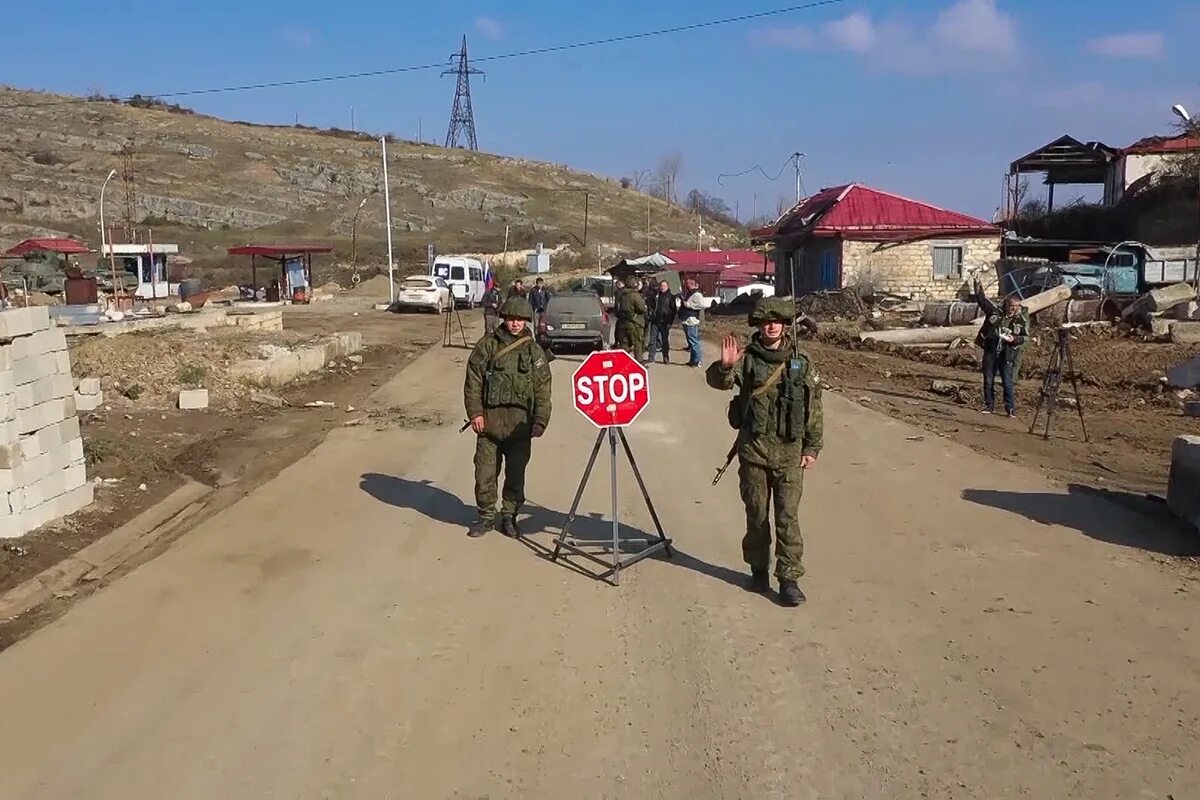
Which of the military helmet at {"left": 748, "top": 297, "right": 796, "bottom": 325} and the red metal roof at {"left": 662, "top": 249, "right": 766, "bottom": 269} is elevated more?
the red metal roof at {"left": 662, "top": 249, "right": 766, "bottom": 269}

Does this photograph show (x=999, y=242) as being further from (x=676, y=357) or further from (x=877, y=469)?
(x=877, y=469)

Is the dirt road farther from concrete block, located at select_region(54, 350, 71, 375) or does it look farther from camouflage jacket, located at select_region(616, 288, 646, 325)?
camouflage jacket, located at select_region(616, 288, 646, 325)

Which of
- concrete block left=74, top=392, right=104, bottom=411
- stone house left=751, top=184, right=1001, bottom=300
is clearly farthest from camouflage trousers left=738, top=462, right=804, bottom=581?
stone house left=751, top=184, right=1001, bottom=300

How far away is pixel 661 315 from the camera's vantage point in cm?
2166

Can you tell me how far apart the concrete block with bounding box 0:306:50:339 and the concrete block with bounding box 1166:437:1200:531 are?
8.77 meters

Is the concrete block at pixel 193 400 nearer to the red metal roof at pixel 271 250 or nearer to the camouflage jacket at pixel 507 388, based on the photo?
the camouflage jacket at pixel 507 388

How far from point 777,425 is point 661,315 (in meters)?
15.2

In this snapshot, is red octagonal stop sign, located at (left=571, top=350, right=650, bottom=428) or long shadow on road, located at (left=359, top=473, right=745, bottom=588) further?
long shadow on road, located at (left=359, top=473, right=745, bottom=588)

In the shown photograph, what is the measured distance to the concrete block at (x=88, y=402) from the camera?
13.8m

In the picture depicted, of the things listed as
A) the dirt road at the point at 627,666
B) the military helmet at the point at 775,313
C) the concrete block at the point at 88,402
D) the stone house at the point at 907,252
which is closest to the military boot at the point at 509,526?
the dirt road at the point at 627,666

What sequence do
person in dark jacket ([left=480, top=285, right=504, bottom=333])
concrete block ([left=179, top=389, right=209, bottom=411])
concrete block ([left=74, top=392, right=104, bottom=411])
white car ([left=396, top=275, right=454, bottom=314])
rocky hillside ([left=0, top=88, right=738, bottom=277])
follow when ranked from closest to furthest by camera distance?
concrete block ([left=74, top=392, right=104, bottom=411])
concrete block ([left=179, top=389, right=209, bottom=411])
person in dark jacket ([left=480, top=285, right=504, bottom=333])
white car ([left=396, top=275, right=454, bottom=314])
rocky hillside ([left=0, top=88, right=738, bottom=277])

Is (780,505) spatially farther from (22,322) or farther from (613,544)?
(22,322)

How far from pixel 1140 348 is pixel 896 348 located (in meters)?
4.96

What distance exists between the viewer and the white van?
141 ft
